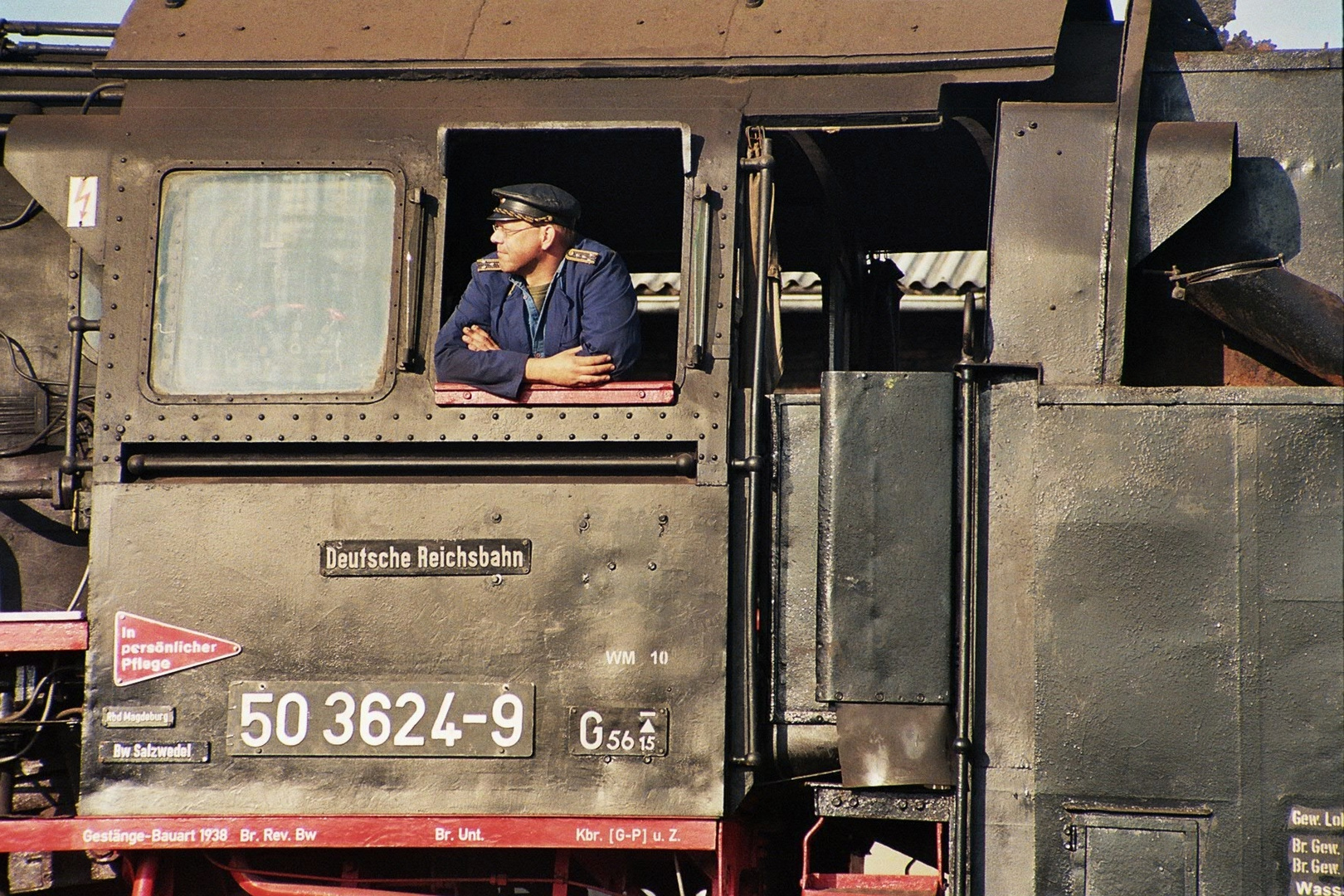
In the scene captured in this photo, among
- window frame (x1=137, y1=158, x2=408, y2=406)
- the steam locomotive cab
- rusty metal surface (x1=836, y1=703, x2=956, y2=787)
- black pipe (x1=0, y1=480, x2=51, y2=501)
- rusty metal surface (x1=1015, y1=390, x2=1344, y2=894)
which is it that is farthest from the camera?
black pipe (x1=0, y1=480, x2=51, y2=501)

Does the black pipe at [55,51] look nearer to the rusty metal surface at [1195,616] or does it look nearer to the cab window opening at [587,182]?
the cab window opening at [587,182]

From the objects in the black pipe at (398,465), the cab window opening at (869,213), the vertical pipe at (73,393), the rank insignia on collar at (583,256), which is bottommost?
the black pipe at (398,465)

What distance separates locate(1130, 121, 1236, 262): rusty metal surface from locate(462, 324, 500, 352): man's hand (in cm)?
197

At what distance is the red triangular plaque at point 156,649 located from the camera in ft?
13.9

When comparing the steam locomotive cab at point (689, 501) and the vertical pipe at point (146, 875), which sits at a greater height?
the steam locomotive cab at point (689, 501)

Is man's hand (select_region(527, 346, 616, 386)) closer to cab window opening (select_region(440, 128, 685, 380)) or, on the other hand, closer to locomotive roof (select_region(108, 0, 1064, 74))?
cab window opening (select_region(440, 128, 685, 380))

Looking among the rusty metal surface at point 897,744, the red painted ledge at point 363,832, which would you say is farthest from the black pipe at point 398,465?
the red painted ledge at point 363,832

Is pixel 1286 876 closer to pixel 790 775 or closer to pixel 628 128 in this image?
pixel 790 775

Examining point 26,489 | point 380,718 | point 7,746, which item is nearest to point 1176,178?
point 380,718

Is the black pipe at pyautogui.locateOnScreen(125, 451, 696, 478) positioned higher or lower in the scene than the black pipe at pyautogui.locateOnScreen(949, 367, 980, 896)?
higher

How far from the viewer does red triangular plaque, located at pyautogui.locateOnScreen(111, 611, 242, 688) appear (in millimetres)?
4230

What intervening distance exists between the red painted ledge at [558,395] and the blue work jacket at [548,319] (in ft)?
0.08

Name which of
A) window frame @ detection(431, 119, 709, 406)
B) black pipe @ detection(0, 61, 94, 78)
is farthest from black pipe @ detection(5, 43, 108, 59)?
window frame @ detection(431, 119, 709, 406)

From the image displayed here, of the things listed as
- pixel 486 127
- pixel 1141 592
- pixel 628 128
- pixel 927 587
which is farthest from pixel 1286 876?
pixel 486 127
